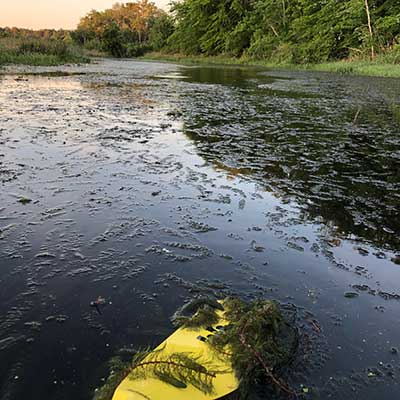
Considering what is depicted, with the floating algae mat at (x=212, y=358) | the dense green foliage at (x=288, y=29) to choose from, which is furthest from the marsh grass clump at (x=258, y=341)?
the dense green foliage at (x=288, y=29)

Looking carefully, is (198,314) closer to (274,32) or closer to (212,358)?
(212,358)

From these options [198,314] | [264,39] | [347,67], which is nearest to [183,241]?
[198,314]

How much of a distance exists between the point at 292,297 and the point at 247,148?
397 cm

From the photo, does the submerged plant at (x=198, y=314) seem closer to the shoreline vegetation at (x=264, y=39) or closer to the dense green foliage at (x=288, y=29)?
the shoreline vegetation at (x=264, y=39)

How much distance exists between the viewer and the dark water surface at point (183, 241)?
2236 millimetres

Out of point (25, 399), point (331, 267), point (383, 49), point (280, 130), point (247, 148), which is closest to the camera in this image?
point (25, 399)

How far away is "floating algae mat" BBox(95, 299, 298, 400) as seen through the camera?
6.16 feet

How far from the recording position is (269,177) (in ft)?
16.9

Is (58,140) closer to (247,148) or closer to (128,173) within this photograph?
(128,173)

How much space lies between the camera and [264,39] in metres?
34.2

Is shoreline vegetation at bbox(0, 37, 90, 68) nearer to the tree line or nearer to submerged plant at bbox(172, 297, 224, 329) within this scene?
the tree line

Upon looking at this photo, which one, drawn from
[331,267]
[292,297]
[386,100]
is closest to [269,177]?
[331,267]

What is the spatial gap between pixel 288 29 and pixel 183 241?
1362 inches

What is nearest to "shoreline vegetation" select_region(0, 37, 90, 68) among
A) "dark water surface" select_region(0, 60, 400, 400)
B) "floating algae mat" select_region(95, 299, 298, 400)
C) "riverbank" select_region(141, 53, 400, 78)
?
"riverbank" select_region(141, 53, 400, 78)
